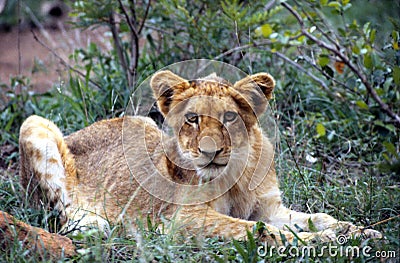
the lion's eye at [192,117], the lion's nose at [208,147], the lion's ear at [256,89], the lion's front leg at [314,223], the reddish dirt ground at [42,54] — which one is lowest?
the lion's front leg at [314,223]

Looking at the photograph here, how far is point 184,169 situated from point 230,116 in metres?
0.56

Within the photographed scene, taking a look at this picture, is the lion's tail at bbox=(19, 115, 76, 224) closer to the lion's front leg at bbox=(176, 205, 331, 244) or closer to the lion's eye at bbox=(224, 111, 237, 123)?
the lion's front leg at bbox=(176, 205, 331, 244)

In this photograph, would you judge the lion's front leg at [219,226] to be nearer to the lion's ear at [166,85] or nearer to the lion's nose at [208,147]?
the lion's nose at [208,147]

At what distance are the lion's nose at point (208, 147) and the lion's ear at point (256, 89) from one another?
1.76ft

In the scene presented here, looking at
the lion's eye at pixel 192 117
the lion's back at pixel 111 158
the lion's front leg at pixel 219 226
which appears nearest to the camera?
the lion's front leg at pixel 219 226

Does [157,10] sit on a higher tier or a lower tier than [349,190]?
higher

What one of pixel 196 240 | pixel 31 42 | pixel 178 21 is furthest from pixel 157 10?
pixel 31 42

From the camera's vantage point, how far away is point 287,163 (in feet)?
20.3

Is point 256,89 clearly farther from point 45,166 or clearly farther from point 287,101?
point 287,101

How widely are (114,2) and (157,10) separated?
701mm

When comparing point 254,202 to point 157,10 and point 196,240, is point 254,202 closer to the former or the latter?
point 196,240

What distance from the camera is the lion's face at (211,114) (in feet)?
15.2

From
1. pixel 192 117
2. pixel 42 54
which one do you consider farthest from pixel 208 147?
pixel 42 54

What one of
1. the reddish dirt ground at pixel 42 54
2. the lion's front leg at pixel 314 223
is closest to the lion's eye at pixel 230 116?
the lion's front leg at pixel 314 223
